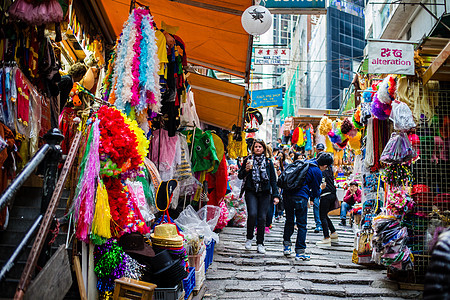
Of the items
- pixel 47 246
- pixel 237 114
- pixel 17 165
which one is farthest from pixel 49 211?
pixel 237 114

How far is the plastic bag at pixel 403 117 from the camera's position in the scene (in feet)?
19.4

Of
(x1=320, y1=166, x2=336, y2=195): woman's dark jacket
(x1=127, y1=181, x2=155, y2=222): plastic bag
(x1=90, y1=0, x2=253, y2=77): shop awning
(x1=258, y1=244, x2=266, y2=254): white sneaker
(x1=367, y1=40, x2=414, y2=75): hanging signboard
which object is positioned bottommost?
(x1=258, y1=244, x2=266, y2=254): white sneaker

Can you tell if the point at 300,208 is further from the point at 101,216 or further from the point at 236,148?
the point at 236,148

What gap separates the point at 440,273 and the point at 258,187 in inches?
234

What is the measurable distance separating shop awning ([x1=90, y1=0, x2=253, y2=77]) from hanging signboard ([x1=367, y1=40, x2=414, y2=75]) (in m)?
1.99

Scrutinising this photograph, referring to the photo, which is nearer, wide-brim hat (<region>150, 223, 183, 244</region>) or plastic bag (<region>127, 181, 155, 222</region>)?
wide-brim hat (<region>150, 223, 183, 244</region>)

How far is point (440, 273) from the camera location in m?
1.97

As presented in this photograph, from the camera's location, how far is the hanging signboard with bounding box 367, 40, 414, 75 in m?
6.06

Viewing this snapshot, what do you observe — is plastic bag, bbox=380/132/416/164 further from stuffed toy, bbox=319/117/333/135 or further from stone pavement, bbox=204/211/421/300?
stuffed toy, bbox=319/117/333/135

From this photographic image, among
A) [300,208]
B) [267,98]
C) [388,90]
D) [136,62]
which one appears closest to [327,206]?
[300,208]

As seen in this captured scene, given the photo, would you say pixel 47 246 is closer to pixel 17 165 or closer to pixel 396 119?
pixel 17 165

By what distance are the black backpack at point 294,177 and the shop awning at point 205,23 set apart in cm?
210

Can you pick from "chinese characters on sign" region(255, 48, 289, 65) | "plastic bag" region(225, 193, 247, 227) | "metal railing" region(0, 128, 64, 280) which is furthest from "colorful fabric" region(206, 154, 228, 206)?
"chinese characters on sign" region(255, 48, 289, 65)

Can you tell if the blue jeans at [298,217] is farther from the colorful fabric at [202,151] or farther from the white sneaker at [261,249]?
the colorful fabric at [202,151]
